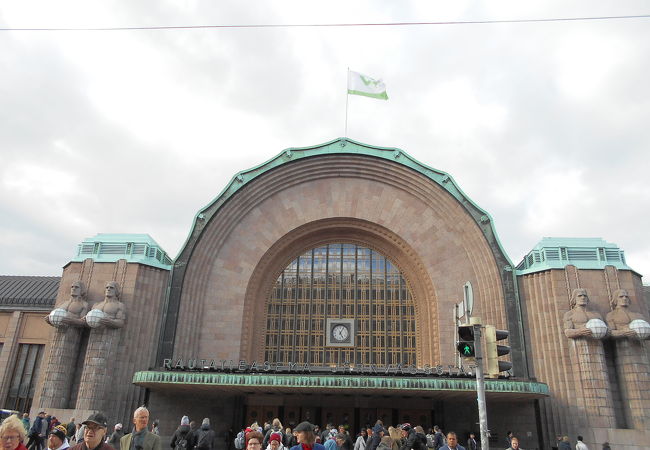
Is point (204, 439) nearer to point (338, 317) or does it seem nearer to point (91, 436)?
point (91, 436)

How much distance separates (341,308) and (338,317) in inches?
20.4

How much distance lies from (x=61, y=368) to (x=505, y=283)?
2123 centimetres

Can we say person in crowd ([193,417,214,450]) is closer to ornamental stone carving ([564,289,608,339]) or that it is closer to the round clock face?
the round clock face

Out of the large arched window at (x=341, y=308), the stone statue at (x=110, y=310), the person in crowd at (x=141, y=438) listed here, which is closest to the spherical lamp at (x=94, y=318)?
the stone statue at (x=110, y=310)

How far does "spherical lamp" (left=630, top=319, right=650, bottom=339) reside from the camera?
20.8 metres

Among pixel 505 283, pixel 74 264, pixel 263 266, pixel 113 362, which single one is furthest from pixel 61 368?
pixel 505 283

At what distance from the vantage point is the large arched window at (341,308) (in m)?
26.3

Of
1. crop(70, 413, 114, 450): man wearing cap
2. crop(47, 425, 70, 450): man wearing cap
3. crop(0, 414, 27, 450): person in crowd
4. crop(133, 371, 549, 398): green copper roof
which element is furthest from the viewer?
crop(133, 371, 549, 398): green copper roof

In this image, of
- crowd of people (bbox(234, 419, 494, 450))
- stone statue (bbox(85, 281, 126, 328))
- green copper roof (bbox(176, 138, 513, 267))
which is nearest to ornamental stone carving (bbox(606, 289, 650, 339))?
green copper roof (bbox(176, 138, 513, 267))

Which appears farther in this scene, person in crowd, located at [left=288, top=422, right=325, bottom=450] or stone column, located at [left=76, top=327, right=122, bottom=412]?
stone column, located at [left=76, top=327, right=122, bottom=412]

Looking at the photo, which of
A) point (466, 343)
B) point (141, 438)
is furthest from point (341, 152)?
Result: point (141, 438)

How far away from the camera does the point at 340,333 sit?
2653cm

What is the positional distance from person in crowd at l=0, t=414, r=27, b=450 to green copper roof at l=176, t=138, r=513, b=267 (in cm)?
2158

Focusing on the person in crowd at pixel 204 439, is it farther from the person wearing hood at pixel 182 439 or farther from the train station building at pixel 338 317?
the train station building at pixel 338 317
